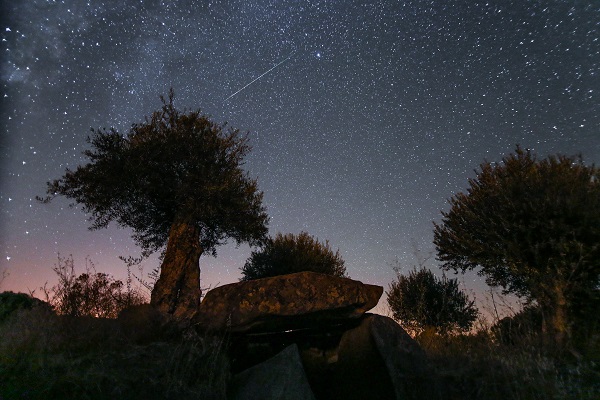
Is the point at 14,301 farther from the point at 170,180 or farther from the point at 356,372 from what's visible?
the point at 356,372

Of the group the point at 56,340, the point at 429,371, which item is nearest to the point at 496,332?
the point at 429,371

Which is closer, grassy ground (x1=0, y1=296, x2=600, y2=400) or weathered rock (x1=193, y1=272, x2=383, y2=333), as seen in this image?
grassy ground (x1=0, y1=296, x2=600, y2=400)

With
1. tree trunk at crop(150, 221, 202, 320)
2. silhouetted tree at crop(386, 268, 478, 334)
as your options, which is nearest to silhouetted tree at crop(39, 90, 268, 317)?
tree trunk at crop(150, 221, 202, 320)

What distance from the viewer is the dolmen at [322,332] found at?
8.45 meters

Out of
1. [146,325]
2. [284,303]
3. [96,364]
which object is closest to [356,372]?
[284,303]

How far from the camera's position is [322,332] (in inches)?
405

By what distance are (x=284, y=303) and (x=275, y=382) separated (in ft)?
8.10

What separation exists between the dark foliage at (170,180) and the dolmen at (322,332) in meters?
4.11

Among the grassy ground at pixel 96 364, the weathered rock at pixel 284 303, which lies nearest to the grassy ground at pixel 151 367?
the grassy ground at pixel 96 364

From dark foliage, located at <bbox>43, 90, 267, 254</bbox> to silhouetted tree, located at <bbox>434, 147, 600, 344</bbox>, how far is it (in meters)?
7.99

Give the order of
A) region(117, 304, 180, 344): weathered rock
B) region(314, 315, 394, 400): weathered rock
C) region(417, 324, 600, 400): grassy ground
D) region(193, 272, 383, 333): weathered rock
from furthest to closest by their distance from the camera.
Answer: region(193, 272, 383, 333): weathered rock
region(314, 315, 394, 400): weathered rock
region(117, 304, 180, 344): weathered rock
region(417, 324, 600, 400): grassy ground

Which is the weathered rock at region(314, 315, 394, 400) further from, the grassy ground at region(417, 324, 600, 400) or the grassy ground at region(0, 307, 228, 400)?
the grassy ground at region(0, 307, 228, 400)

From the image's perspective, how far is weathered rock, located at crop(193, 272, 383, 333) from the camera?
921 centimetres

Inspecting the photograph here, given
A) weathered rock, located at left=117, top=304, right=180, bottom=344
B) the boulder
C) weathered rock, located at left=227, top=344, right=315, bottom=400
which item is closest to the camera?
weathered rock, located at left=227, top=344, right=315, bottom=400
